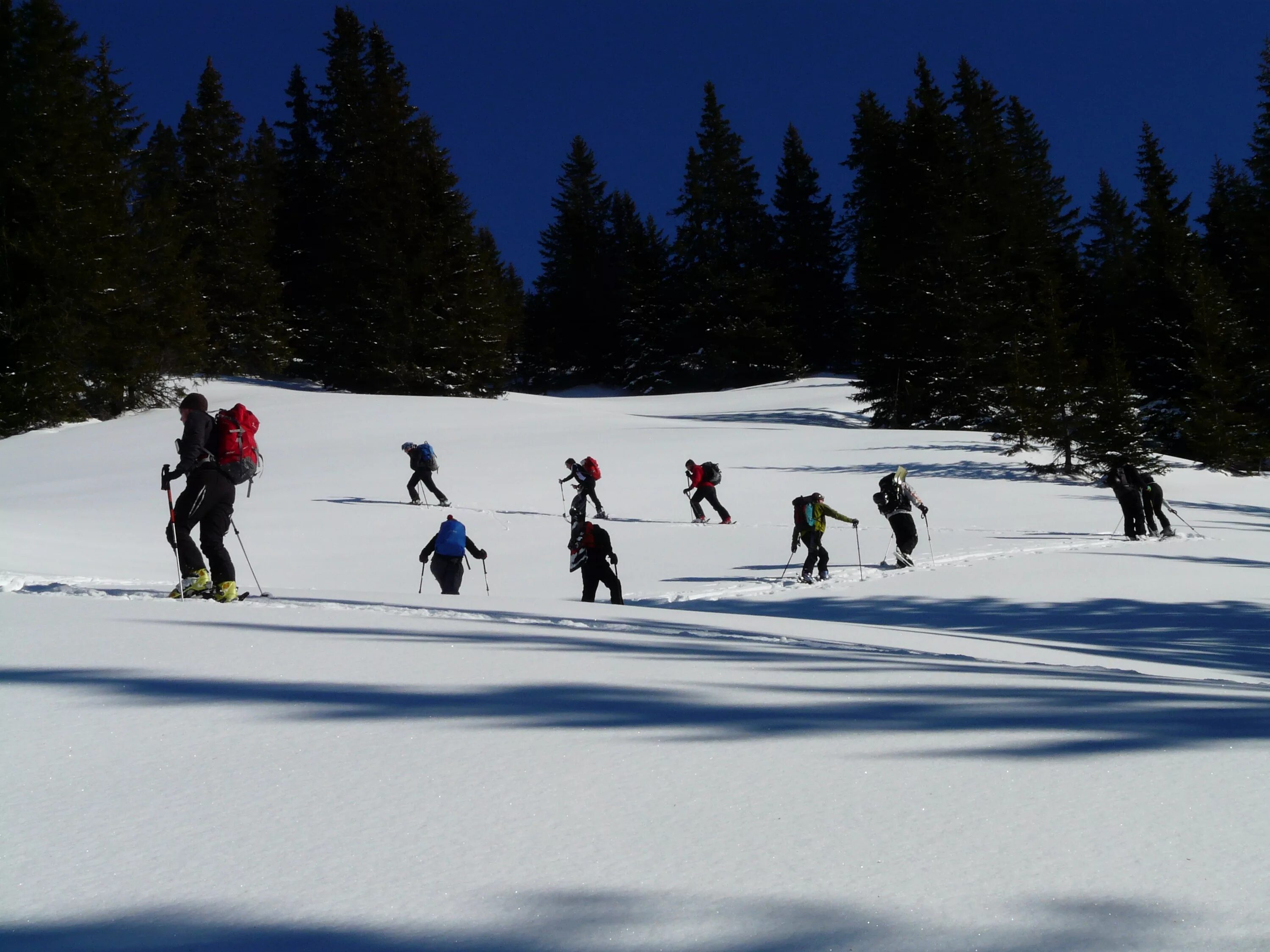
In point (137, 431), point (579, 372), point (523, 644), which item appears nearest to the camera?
point (523, 644)

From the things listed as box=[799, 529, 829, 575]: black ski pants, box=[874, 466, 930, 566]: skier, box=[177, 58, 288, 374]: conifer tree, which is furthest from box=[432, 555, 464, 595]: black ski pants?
box=[177, 58, 288, 374]: conifer tree

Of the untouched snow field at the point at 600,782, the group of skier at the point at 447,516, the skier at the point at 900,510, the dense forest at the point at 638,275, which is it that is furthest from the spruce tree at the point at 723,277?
the untouched snow field at the point at 600,782

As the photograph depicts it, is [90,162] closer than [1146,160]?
Yes

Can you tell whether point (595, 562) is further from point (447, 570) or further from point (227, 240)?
point (227, 240)

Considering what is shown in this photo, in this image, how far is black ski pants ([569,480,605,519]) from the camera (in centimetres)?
→ 1766

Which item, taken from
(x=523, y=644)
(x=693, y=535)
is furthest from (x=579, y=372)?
(x=523, y=644)

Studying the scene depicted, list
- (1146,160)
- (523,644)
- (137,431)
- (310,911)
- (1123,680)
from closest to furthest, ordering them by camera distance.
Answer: (310,911), (1123,680), (523,644), (137,431), (1146,160)

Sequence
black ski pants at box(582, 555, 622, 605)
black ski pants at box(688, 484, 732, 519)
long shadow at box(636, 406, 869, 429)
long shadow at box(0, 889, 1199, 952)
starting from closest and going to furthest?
long shadow at box(0, 889, 1199, 952) < black ski pants at box(582, 555, 622, 605) < black ski pants at box(688, 484, 732, 519) < long shadow at box(636, 406, 869, 429)

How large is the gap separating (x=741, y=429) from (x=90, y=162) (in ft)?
81.9

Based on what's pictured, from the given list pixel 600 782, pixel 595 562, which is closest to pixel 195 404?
pixel 595 562

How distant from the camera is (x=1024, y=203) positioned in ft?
157

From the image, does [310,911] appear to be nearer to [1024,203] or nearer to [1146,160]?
[1024,203]

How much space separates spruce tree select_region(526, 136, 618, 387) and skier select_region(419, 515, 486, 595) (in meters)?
57.9

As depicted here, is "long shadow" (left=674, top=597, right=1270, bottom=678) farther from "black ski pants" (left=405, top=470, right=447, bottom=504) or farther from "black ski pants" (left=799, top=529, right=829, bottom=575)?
"black ski pants" (left=405, top=470, right=447, bottom=504)
